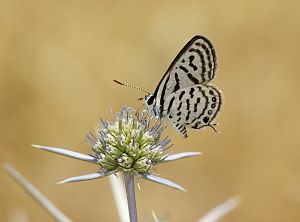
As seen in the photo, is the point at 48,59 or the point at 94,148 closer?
the point at 94,148

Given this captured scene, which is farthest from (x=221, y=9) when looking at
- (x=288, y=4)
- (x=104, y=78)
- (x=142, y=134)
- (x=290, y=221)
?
(x=142, y=134)

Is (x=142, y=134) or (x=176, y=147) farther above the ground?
(x=142, y=134)

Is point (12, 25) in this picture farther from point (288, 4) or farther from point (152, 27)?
point (288, 4)

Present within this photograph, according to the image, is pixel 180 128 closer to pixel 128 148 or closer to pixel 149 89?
pixel 128 148

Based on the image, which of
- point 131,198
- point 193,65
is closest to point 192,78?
point 193,65

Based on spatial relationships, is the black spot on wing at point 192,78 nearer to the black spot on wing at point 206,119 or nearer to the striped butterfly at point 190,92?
the striped butterfly at point 190,92

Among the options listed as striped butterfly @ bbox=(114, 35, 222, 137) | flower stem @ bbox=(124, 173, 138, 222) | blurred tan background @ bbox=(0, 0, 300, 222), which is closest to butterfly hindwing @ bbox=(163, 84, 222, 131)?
striped butterfly @ bbox=(114, 35, 222, 137)
